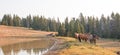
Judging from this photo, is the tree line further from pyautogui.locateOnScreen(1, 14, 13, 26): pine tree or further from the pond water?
the pond water

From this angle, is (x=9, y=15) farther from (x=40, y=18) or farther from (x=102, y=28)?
(x=102, y=28)

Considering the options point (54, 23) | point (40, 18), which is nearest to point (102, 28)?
point (54, 23)

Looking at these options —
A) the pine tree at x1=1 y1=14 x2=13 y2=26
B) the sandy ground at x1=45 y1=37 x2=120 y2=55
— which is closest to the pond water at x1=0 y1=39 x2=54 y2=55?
the sandy ground at x1=45 y1=37 x2=120 y2=55

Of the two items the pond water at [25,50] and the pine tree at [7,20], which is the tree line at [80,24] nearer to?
the pine tree at [7,20]

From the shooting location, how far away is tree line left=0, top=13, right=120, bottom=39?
349 ft

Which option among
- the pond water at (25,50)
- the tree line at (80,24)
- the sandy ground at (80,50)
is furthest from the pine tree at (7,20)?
the sandy ground at (80,50)

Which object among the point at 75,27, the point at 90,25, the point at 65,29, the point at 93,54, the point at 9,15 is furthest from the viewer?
the point at 9,15

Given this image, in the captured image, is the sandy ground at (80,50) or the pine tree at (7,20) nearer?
the sandy ground at (80,50)

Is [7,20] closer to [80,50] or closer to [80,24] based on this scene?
[80,24]

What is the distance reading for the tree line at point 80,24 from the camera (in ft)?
349

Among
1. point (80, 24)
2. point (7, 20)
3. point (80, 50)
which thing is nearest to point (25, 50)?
point (80, 50)

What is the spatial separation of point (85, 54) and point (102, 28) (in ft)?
302

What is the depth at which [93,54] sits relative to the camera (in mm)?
26047

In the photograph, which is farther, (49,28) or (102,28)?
(49,28)
